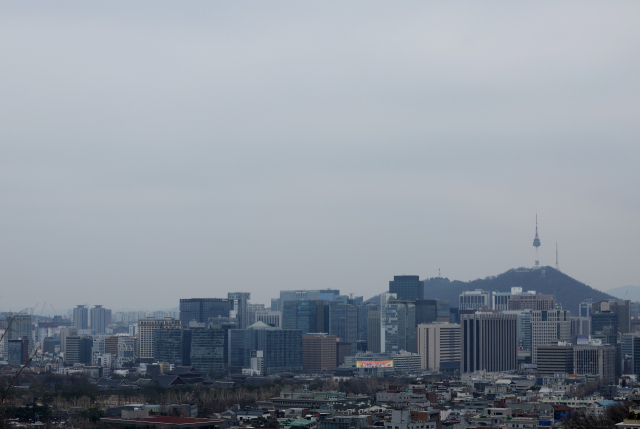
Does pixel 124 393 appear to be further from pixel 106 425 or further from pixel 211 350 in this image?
pixel 211 350

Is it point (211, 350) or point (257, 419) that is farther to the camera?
point (211, 350)

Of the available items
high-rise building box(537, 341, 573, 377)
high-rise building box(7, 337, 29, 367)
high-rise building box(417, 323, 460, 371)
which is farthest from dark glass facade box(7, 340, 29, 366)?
high-rise building box(537, 341, 573, 377)

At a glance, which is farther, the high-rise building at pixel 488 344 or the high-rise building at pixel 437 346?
the high-rise building at pixel 437 346

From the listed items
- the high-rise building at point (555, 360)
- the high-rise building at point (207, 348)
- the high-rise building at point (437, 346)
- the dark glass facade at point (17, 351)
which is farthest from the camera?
the high-rise building at point (437, 346)

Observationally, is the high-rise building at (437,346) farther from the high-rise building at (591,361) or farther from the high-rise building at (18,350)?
the high-rise building at (18,350)

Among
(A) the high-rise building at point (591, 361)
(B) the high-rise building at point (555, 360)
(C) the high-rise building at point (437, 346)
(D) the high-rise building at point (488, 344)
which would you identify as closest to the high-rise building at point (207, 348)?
(C) the high-rise building at point (437, 346)

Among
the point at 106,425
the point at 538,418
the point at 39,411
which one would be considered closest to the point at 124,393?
the point at 39,411

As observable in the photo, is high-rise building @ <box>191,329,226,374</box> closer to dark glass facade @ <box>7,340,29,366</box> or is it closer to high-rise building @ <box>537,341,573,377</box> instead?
dark glass facade @ <box>7,340,29,366</box>
